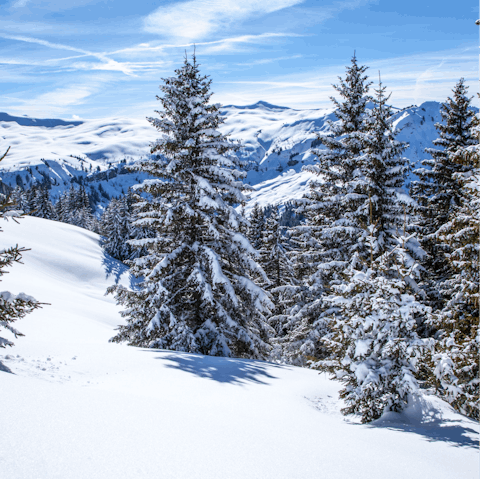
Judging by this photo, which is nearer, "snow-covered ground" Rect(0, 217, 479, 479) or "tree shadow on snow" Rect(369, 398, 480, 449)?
"snow-covered ground" Rect(0, 217, 479, 479)

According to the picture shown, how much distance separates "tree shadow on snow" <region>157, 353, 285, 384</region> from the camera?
327 inches

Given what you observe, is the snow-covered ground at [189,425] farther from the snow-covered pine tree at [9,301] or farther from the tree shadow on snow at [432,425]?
the snow-covered pine tree at [9,301]

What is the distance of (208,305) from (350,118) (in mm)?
11349

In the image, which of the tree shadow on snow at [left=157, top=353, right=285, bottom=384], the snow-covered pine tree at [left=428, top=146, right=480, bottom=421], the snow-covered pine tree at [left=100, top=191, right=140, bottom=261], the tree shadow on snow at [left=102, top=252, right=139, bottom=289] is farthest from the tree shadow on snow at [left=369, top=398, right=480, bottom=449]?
the snow-covered pine tree at [left=100, top=191, right=140, bottom=261]

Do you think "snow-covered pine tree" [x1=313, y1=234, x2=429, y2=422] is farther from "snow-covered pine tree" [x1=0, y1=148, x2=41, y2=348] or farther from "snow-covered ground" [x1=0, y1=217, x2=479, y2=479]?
"snow-covered pine tree" [x1=0, y1=148, x2=41, y2=348]

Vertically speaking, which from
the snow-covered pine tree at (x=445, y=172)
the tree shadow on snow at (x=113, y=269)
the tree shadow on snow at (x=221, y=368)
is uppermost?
the snow-covered pine tree at (x=445, y=172)

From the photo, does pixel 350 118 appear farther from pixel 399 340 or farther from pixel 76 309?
pixel 76 309

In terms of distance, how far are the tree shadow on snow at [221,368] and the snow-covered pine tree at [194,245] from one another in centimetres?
234

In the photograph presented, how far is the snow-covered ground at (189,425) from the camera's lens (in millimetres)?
3221

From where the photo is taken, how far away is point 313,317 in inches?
741

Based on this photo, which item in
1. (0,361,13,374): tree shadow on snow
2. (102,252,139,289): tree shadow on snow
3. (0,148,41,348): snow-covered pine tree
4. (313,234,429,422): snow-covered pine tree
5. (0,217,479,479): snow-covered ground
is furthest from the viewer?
(102,252,139,289): tree shadow on snow

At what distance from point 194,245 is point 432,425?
29.3ft

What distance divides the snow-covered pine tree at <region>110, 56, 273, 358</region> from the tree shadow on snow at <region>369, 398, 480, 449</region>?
6.29 meters

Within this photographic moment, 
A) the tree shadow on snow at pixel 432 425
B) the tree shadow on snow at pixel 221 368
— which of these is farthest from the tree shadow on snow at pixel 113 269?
the tree shadow on snow at pixel 432 425
